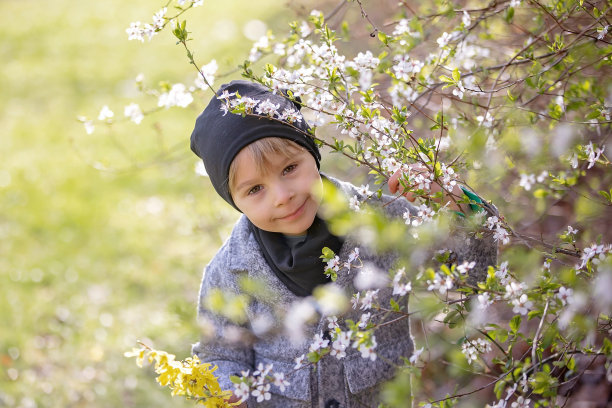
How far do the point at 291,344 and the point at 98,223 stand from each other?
3341mm

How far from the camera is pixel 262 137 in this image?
6.09 ft

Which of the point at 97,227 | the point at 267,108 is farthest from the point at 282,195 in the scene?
the point at 97,227

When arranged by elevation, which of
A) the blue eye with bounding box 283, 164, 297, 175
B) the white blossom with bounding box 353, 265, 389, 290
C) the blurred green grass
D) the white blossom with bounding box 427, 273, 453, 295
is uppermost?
the white blossom with bounding box 427, 273, 453, 295

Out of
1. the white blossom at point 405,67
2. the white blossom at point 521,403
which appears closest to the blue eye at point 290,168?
the white blossom at point 405,67

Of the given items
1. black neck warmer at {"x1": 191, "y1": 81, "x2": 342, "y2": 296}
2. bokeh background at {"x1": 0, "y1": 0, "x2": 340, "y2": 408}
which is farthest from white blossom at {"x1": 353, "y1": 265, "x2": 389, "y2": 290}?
bokeh background at {"x1": 0, "y1": 0, "x2": 340, "y2": 408}

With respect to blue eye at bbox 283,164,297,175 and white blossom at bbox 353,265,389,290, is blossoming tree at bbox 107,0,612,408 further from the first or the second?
blue eye at bbox 283,164,297,175

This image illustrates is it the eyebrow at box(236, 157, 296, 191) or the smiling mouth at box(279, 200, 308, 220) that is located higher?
the eyebrow at box(236, 157, 296, 191)

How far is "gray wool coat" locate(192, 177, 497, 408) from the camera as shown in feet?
6.84

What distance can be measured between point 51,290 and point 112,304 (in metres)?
0.47

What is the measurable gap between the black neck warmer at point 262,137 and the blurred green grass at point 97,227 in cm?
39

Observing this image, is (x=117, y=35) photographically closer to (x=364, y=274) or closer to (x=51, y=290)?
(x=51, y=290)

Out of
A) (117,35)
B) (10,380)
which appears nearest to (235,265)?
(10,380)

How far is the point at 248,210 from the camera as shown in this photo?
6.31 ft

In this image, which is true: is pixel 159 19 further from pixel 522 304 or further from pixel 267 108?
pixel 522 304
